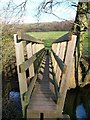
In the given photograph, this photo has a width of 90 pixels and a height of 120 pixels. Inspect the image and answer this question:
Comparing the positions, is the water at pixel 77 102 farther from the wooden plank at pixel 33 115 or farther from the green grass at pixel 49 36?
the green grass at pixel 49 36

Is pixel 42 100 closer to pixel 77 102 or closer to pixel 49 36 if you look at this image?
pixel 77 102

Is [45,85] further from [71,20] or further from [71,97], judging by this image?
[71,20]

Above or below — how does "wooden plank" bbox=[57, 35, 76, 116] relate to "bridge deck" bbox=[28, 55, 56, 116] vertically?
above

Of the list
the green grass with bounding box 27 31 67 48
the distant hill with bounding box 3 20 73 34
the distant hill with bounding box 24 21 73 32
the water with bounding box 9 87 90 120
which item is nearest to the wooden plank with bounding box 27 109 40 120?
the distant hill with bounding box 3 20 73 34

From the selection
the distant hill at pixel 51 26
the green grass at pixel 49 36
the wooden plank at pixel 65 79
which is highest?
the wooden plank at pixel 65 79

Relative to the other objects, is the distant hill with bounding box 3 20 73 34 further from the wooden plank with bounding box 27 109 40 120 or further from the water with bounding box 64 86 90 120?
the wooden plank with bounding box 27 109 40 120

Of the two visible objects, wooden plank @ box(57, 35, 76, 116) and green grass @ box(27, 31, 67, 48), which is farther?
green grass @ box(27, 31, 67, 48)

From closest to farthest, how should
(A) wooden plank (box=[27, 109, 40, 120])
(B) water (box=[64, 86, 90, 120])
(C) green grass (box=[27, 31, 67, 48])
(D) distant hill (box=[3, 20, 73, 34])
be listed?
(A) wooden plank (box=[27, 109, 40, 120]), (B) water (box=[64, 86, 90, 120]), (D) distant hill (box=[3, 20, 73, 34]), (C) green grass (box=[27, 31, 67, 48])

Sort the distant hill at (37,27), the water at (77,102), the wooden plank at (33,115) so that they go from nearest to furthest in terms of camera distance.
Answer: the wooden plank at (33,115) → the water at (77,102) → the distant hill at (37,27)

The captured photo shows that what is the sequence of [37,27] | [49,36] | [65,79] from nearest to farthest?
1. [65,79]
2. [37,27]
3. [49,36]

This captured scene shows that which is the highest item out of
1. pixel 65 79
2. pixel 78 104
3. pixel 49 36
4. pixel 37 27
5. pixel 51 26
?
pixel 65 79

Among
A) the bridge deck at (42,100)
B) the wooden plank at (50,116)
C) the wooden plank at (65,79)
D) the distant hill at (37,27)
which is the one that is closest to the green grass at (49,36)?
the distant hill at (37,27)

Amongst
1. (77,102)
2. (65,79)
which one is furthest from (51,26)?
(65,79)

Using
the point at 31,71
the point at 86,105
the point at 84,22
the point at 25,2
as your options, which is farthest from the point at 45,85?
the point at 25,2
